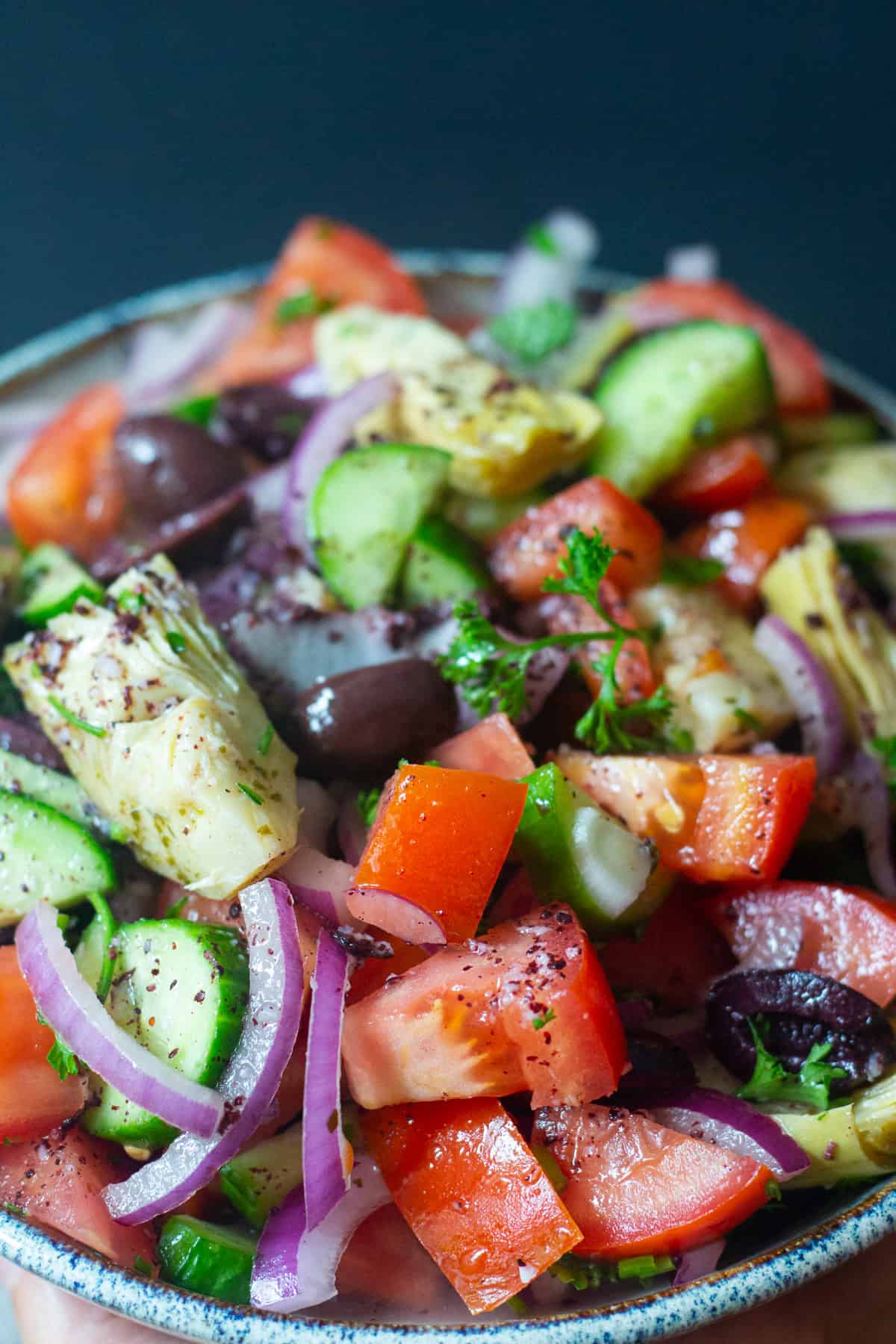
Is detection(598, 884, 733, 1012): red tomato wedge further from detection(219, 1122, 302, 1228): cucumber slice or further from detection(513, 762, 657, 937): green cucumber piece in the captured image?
detection(219, 1122, 302, 1228): cucumber slice

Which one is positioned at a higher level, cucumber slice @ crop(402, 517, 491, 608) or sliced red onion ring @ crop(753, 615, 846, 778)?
cucumber slice @ crop(402, 517, 491, 608)

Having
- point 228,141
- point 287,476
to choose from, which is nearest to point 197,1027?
point 287,476

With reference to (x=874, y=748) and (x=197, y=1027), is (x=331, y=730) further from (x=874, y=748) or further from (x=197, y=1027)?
(x=874, y=748)

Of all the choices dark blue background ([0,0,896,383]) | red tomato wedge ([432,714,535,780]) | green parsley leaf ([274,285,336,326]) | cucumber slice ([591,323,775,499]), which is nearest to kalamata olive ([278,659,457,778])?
red tomato wedge ([432,714,535,780])

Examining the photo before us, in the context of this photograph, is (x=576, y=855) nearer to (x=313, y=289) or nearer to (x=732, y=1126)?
(x=732, y=1126)

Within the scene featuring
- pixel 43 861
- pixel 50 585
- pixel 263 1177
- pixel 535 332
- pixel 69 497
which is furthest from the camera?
pixel 535 332

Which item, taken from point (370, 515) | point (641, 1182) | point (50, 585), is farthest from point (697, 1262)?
point (50, 585)

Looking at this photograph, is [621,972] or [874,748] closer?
[621,972]
